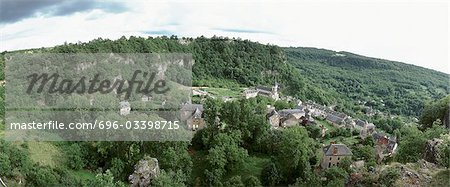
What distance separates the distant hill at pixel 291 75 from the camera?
72000 mm

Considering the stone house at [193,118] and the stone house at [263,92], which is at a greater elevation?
the stone house at [193,118]

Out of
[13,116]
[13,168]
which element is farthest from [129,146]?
[13,116]

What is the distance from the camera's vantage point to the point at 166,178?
24828 millimetres

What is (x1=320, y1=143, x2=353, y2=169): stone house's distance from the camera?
1170 inches

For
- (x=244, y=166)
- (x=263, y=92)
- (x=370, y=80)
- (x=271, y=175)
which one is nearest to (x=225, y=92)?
(x=263, y=92)

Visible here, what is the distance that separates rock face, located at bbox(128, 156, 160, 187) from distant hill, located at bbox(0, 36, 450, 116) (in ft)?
115

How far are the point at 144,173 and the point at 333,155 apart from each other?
12514 millimetres

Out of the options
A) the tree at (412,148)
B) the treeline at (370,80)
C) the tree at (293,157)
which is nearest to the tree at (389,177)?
the tree at (412,148)

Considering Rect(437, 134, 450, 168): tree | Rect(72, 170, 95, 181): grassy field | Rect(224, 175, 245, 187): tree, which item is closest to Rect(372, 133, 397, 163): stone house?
Rect(224, 175, 245, 187): tree

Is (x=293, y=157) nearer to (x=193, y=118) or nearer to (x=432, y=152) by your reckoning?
(x=432, y=152)

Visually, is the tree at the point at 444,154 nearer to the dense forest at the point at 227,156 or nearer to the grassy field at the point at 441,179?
the dense forest at the point at 227,156

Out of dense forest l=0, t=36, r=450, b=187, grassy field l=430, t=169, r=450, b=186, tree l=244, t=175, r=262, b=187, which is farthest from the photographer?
tree l=244, t=175, r=262, b=187

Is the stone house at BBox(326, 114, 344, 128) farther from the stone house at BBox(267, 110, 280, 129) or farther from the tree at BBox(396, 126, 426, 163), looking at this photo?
the tree at BBox(396, 126, 426, 163)

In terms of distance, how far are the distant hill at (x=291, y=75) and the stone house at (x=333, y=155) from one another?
36.1m
